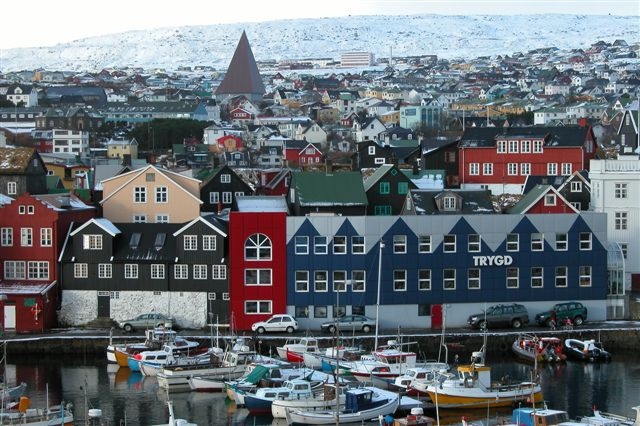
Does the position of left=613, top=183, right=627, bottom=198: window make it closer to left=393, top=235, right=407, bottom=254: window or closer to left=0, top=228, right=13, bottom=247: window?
left=393, top=235, right=407, bottom=254: window

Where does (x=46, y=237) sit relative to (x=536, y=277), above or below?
above

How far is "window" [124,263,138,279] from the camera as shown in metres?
36.3

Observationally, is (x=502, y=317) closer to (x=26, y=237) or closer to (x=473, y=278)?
(x=473, y=278)

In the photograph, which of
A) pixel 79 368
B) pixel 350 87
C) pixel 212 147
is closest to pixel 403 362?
pixel 79 368

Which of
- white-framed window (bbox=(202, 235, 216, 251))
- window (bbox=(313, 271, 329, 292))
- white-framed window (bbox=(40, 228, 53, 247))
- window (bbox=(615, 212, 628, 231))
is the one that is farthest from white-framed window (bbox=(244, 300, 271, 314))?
window (bbox=(615, 212, 628, 231))

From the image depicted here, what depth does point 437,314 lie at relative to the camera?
118ft

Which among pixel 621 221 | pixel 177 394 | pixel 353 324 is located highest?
pixel 621 221

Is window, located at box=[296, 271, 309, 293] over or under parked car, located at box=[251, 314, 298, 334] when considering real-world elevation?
over

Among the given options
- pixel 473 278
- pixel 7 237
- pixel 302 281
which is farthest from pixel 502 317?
pixel 7 237

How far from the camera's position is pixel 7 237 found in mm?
37094

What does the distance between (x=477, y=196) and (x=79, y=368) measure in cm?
1139

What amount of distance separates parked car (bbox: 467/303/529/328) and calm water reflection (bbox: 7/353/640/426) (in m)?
2.03

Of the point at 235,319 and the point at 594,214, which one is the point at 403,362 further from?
the point at 594,214

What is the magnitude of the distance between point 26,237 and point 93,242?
1667 mm
